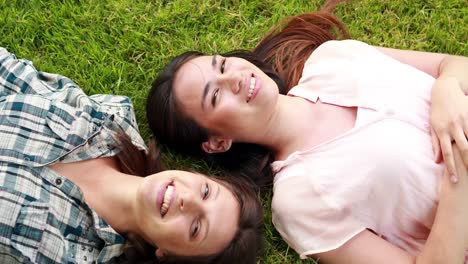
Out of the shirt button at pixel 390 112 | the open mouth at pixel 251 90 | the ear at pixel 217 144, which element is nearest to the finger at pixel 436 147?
the shirt button at pixel 390 112

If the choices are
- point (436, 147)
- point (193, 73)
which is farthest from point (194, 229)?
point (436, 147)

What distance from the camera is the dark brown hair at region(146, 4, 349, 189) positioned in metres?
2.90

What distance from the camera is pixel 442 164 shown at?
2.63 m

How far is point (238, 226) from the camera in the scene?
→ 8.36 feet

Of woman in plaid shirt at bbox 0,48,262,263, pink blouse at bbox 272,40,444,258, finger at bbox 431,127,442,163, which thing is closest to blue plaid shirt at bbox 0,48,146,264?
woman in plaid shirt at bbox 0,48,262,263

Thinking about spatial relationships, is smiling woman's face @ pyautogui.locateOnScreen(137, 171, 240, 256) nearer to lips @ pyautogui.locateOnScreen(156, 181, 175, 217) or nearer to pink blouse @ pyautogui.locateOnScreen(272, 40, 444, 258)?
lips @ pyautogui.locateOnScreen(156, 181, 175, 217)

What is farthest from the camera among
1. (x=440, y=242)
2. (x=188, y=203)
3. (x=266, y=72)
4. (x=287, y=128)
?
(x=266, y=72)

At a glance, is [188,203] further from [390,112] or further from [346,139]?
[390,112]

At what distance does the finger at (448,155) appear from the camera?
8.32 ft

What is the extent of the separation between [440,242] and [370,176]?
0.42 metres

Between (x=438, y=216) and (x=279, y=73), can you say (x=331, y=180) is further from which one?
(x=279, y=73)

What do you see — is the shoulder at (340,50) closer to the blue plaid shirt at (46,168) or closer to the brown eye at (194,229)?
the blue plaid shirt at (46,168)

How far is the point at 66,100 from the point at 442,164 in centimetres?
189

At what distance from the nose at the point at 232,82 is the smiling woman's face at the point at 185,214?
0.49 m
